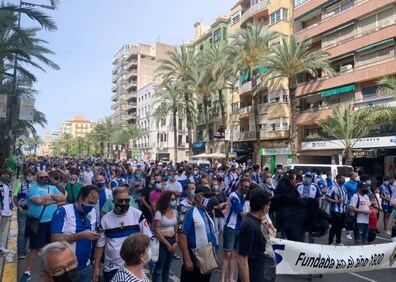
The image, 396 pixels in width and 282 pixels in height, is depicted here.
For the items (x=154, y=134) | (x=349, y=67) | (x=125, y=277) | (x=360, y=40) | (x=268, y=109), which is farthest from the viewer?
(x=154, y=134)

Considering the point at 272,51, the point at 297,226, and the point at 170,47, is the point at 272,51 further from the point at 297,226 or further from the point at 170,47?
the point at 170,47

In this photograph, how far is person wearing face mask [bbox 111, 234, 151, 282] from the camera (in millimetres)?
2629

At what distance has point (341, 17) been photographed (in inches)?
1205

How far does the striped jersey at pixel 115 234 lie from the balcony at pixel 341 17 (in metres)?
28.3

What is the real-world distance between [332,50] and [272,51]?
5.23 metres

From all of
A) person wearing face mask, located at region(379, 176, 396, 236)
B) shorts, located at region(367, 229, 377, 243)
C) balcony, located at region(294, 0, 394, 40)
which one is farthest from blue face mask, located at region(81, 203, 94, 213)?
balcony, located at region(294, 0, 394, 40)

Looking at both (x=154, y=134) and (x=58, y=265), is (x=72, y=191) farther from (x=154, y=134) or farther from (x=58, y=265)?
(x=154, y=134)

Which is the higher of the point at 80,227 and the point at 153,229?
the point at 80,227

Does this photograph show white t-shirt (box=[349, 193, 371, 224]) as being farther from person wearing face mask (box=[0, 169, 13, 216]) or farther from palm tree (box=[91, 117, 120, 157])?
palm tree (box=[91, 117, 120, 157])

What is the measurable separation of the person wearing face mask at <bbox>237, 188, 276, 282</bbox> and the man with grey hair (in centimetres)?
202

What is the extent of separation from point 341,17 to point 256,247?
102ft

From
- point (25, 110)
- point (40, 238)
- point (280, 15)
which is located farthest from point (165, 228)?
point (280, 15)

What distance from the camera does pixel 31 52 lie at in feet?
61.8

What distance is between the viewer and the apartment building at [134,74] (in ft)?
272
